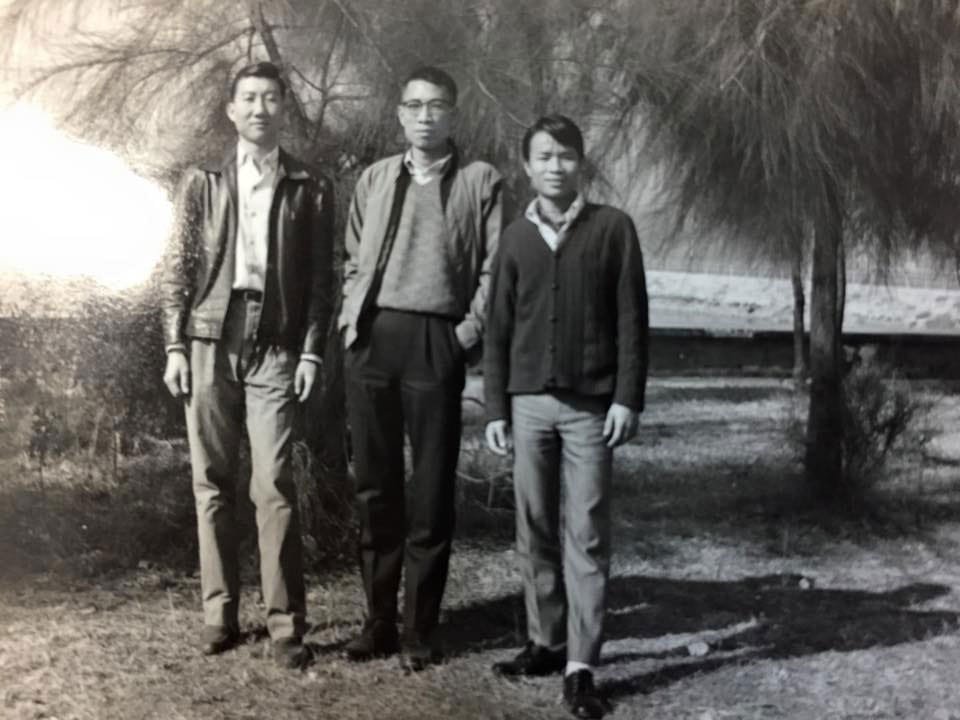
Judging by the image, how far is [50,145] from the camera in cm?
160

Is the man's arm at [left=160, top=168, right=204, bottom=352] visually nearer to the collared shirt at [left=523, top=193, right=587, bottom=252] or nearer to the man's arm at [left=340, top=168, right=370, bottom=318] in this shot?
the man's arm at [left=340, top=168, right=370, bottom=318]

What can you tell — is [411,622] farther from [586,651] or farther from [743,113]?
[743,113]

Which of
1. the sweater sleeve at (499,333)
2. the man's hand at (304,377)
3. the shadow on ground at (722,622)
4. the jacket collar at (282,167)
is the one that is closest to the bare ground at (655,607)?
the shadow on ground at (722,622)

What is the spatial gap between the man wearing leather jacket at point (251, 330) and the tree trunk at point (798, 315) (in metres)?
0.84

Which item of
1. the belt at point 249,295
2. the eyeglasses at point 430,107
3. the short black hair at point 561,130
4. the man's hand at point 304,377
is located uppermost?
the eyeglasses at point 430,107

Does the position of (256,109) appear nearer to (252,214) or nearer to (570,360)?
(252,214)

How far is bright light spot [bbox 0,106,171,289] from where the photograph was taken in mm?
1545

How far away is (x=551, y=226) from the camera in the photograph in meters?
1.60

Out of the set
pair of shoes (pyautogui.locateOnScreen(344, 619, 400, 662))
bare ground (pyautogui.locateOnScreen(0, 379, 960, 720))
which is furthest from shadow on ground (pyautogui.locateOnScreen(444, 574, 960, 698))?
pair of shoes (pyautogui.locateOnScreen(344, 619, 400, 662))

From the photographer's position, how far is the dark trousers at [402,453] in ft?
5.49

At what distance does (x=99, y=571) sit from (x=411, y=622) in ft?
1.83

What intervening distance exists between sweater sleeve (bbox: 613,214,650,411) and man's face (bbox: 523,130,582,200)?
0.11 m

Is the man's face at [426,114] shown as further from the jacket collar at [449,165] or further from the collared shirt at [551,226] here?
the collared shirt at [551,226]

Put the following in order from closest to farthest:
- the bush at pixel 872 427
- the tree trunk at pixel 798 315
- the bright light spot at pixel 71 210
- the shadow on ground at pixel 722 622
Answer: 1. the bright light spot at pixel 71 210
2. the shadow on ground at pixel 722 622
3. the tree trunk at pixel 798 315
4. the bush at pixel 872 427
